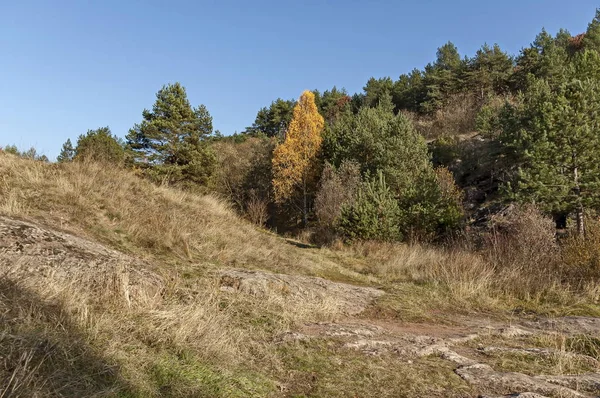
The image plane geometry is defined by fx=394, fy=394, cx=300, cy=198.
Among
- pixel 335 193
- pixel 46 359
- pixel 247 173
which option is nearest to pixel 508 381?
pixel 46 359

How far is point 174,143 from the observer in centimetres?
2714

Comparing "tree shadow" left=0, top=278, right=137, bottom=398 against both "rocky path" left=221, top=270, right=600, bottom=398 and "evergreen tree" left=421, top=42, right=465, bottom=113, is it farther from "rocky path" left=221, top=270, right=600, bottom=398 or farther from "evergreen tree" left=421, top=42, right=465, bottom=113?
"evergreen tree" left=421, top=42, right=465, bottom=113

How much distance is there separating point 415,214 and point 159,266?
15269mm

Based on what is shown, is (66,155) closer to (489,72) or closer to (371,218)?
(371,218)

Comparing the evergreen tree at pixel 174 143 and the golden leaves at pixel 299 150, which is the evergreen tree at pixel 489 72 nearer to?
the golden leaves at pixel 299 150

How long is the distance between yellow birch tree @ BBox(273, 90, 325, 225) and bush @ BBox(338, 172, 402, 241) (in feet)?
42.8

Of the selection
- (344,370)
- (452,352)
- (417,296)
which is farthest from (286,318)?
(417,296)

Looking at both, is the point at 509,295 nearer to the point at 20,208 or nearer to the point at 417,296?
the point at 417,296

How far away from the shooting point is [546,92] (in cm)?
2058

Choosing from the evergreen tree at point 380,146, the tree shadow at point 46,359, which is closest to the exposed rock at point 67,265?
the tree shadow at point 46,359

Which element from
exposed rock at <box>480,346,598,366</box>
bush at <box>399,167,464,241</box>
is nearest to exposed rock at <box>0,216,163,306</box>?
exposed rock at <box>480,346,598,366</box>

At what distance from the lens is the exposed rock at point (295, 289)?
A: 5695mm

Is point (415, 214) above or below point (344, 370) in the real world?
above

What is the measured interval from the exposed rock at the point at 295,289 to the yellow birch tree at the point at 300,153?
2363cm
